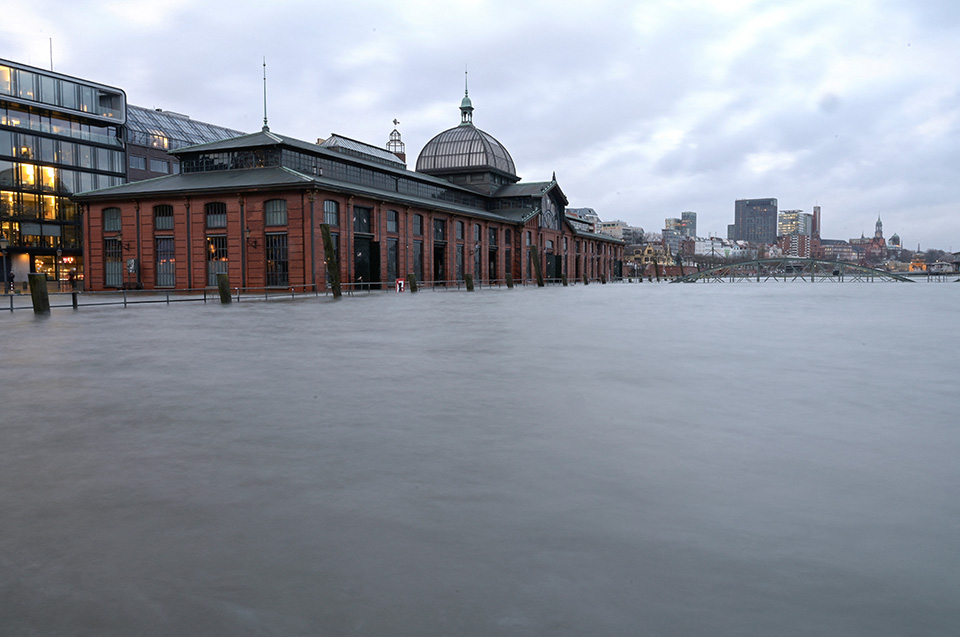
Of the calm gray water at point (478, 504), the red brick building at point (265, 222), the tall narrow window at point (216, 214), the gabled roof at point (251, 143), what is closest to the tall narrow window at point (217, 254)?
the red brick building at point (265, 222)

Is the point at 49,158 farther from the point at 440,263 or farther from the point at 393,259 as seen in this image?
the point at 440,263

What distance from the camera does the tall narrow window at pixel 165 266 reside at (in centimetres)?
4909

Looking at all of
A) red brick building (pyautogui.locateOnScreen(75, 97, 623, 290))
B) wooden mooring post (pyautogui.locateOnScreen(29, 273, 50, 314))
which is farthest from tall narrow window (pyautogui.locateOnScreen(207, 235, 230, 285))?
wooden mooring post (pyautogui.locateOnScreen(29, 273, 50, 314))

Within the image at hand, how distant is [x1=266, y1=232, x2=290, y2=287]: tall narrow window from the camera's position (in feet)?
151

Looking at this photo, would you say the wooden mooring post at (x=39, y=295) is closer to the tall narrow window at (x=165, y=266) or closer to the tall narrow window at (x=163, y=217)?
the tall narrow window at (x=165, y=266)

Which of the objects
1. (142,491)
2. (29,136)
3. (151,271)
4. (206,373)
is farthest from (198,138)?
(142,491)

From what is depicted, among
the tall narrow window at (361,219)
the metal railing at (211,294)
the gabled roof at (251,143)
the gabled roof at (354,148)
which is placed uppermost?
the gabled roof at (354,148)

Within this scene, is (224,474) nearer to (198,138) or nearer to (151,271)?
Result: (151,271)

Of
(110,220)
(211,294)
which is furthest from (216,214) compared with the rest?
(110,220)

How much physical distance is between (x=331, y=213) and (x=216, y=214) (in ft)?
25.2

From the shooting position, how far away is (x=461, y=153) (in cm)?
7744

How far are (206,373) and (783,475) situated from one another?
25.0 ft

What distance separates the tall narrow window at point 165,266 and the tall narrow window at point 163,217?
34.8 inches

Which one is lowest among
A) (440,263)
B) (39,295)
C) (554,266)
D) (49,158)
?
(39,295)
